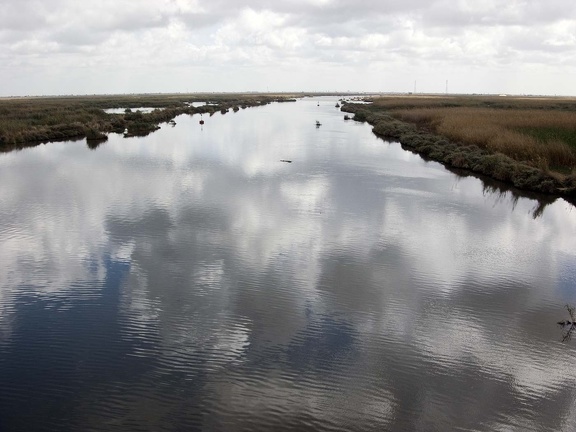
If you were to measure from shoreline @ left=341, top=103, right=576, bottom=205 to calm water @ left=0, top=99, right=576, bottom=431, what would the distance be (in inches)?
48.0

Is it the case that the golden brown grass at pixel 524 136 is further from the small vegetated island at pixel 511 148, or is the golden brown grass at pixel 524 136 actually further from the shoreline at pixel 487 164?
the shoreline at pixel 487 164

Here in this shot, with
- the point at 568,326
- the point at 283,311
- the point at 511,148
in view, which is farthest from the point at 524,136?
the point at 283,311

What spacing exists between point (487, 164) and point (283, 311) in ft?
56.9

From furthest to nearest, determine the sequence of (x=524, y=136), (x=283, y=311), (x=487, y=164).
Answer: (x=524, y=136) → (x=487, y=164) → (x=283, y=311)

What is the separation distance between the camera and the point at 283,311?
930 cm

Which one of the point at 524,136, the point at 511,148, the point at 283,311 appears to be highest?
the point at 524,136

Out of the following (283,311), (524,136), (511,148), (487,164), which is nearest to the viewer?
(283,311)

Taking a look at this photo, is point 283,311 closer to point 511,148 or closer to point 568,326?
point 568,326

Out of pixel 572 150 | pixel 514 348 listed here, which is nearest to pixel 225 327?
pixel 514 348

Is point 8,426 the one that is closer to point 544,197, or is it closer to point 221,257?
point 221,257

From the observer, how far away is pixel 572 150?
22.5 m

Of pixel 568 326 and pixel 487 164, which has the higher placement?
pixel 487 164

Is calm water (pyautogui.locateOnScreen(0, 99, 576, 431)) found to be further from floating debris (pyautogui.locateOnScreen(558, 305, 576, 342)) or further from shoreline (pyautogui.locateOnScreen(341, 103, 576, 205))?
shoreline (pyautogui.locateOnScreen(341, 103, 576, 205))

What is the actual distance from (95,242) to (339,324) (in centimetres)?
762
